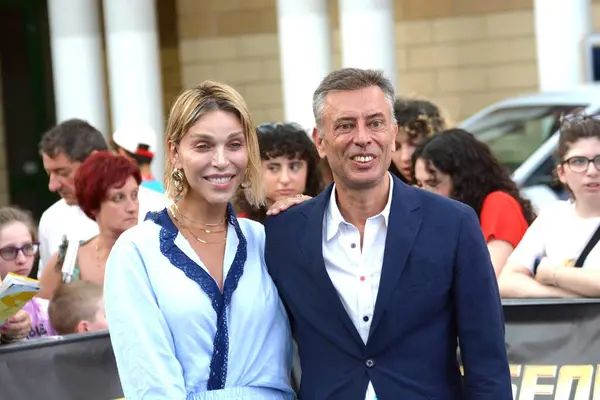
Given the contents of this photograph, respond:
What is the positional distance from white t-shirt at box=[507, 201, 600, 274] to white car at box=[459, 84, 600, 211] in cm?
394

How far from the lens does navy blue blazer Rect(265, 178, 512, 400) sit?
3.40 metres

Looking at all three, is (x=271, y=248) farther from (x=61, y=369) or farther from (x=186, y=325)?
(x=61, y=369)

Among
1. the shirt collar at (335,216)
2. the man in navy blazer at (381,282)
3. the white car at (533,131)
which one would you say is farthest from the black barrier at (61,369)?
the white car at (533,131)

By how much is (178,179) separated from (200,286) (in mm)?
335

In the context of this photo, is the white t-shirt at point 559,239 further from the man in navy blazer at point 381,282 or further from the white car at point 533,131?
the white car at point 533,131

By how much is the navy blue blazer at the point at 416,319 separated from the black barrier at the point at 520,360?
1155 mm

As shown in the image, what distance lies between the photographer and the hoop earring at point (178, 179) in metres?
3.56

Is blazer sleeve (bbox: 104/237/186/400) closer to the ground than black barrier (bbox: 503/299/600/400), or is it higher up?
higher up

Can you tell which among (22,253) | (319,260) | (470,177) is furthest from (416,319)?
(470,177)

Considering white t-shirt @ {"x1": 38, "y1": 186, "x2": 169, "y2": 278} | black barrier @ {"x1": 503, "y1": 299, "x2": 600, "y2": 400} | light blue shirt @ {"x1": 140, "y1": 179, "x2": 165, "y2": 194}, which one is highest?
light blue shirt @ {"x1": 140, "y1": 179, "x2": 165, "y2": 194}

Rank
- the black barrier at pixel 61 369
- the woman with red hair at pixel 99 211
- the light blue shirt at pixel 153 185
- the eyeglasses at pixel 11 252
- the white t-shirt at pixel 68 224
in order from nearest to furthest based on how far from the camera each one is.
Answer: the black barrier at pixel 61 369
the eyeglasses at pixel 11 252
the woman with red hair at pixel 99 211
the white t-shirt at pixel 68 224
the light blue shirt at pixel 153 185

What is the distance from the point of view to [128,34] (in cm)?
1509

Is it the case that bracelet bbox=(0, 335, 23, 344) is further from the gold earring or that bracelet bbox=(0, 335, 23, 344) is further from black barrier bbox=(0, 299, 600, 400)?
the gold earring

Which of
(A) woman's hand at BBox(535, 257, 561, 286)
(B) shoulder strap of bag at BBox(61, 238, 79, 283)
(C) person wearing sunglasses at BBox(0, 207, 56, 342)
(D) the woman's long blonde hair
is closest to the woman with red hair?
(B) shoulder strap of bag at BBox(61, 238, 79, 283)
